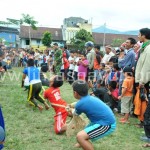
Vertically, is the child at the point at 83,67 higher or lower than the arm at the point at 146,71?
lower

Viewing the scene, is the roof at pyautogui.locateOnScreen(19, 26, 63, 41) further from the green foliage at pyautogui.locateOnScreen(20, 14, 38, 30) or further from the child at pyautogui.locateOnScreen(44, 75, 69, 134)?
the child at pyautogui.locateOnScreen(44, 75, 69, 134)

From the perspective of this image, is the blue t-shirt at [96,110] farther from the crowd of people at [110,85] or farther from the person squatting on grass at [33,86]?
the person squatting on grass at [33,86]

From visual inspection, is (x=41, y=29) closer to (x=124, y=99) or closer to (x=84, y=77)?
(x=84, y=77)

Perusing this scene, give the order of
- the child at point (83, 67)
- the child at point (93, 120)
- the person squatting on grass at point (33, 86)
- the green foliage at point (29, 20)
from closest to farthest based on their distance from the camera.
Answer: the child at point (93, 120) → the person squatting on grass at point (33, 86) → the child at point (83, 67) → the green foliage at point (29, 20)

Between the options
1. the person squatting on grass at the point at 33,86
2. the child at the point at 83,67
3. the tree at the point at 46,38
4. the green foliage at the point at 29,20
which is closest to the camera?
the person squatting on grass at the point at 33,86

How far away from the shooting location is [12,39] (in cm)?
4650

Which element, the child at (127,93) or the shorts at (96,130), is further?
the child at (127,93)

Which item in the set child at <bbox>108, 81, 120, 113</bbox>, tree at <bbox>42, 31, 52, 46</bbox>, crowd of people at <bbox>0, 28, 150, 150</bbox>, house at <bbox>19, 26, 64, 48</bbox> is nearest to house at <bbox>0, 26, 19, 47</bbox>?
house at <bbox>19, 26, 64, 48</bbox>

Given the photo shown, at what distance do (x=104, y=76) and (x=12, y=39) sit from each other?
132 feet

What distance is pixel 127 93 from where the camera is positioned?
20.0 feet

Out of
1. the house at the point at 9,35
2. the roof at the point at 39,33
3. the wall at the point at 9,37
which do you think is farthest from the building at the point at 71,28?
the wall at the point at 9,37

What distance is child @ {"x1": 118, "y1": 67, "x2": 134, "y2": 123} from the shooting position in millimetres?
6023

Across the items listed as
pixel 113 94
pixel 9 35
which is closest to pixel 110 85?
pixel 113 94

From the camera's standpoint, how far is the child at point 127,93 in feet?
19.8
